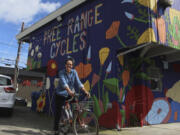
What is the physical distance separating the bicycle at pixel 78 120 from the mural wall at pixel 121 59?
2.04 meters

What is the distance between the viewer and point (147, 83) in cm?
680

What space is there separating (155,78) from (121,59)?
1809 mm

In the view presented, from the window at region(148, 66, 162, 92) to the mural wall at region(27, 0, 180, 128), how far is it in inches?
9.5

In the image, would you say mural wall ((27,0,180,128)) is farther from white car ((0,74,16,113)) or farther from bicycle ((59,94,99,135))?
white car ((0,74,16,113))

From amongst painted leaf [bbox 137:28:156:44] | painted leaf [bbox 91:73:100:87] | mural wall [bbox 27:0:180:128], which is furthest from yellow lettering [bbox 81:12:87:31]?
painted leaf [bbox 137:28:156:44]

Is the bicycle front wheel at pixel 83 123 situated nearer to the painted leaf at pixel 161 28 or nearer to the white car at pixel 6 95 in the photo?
the painted leaf at pixel 161 28

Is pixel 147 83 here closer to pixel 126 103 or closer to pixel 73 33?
pixel 126 103

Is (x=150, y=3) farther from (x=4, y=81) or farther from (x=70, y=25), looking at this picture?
(x=4, y=81)

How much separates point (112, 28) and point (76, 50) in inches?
86.4

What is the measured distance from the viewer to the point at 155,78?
7.18m

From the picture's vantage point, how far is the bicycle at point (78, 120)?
3.95 m

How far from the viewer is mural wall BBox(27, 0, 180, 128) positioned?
5715 millimetres

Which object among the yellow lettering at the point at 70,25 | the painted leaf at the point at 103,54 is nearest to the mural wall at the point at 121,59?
the painted leaf at the point at 103,54

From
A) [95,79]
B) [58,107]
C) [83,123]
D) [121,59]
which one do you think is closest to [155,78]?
[121,59]
